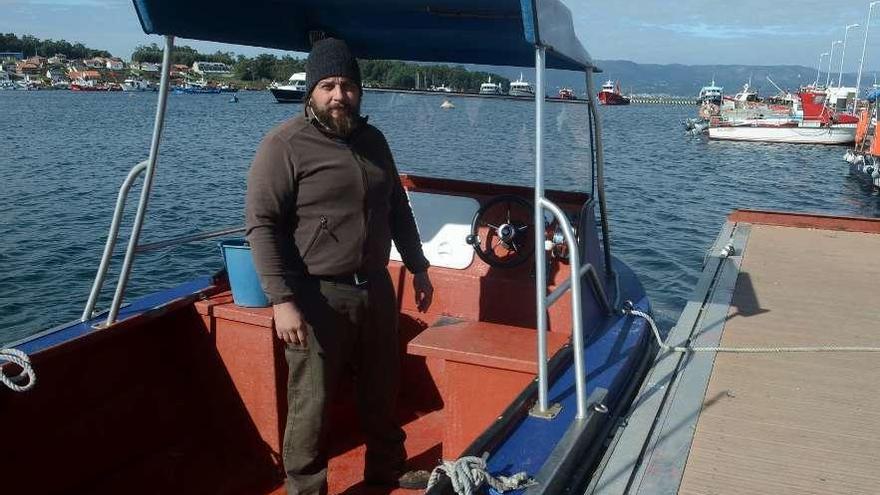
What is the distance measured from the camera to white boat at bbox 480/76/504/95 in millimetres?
4812

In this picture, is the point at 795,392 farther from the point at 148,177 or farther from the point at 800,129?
the point at 800,129

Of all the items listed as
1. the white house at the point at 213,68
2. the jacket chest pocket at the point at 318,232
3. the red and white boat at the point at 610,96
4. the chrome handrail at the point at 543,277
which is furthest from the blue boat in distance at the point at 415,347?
the white house at the point at 213,68

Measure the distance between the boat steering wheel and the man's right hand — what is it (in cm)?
159

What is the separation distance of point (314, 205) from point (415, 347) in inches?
41.1

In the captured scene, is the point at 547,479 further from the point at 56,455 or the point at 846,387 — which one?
the point at 846,387

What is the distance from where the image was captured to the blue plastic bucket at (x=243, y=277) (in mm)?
3830

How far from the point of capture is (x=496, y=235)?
171 inches

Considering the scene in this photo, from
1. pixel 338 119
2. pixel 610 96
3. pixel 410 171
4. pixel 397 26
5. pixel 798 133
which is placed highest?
pixel 397 26

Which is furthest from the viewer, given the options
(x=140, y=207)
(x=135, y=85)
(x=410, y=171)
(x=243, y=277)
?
(x=135, y=85)

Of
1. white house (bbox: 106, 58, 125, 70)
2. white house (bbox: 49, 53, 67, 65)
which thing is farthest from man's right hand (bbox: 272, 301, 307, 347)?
white house (bbox: 49, 53, 67, 65)

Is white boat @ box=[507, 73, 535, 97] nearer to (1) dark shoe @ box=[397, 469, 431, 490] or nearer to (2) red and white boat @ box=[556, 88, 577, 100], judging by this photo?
(2) red and white boat @ box=[556, 88, 577, 100]

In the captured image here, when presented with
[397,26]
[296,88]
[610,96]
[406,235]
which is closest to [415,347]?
[406,235]

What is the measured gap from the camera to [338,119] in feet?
9.73

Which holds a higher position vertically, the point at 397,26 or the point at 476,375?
the point at 397,26
